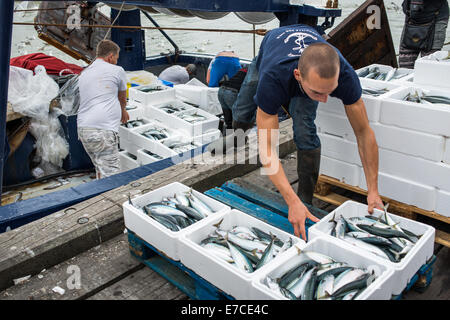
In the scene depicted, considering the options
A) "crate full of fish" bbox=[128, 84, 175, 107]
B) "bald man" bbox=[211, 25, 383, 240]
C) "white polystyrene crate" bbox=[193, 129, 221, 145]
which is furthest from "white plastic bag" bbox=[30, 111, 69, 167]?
"bald man" bbox=[211, 25, 383, 240]

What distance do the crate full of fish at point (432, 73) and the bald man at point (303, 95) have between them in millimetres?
830

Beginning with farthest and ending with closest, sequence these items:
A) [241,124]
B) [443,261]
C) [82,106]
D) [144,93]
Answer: [144,93]
[82,106]
[241,124]
[443,261]

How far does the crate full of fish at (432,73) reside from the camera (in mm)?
3104

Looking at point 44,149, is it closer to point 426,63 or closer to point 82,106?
point 82,106

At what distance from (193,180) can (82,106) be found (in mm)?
2426

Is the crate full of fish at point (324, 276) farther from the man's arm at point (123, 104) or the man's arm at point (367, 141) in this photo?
the man's arm at point (123, 104)

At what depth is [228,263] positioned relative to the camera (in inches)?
82.4

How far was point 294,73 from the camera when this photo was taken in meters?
2.54

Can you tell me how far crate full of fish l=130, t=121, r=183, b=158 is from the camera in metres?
5.27

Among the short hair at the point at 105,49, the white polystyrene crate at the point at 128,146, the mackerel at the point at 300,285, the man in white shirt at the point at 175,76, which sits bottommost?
the white polystyrene crate at the point at 128,146

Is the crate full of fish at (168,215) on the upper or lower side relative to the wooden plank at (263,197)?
upper

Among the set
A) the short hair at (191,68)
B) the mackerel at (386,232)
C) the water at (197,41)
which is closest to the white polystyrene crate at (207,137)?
the mackerel at (386,232)

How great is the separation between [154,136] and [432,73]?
3558 millimetres

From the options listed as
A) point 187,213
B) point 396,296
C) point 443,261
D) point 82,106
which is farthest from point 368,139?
point 82,106
